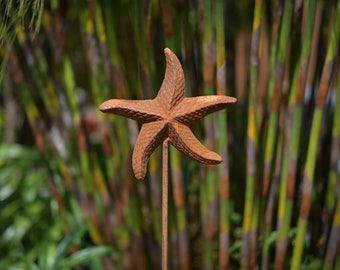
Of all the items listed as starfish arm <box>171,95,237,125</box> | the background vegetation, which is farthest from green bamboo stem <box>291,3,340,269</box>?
starfish arm <box>171,95,237,125</box>

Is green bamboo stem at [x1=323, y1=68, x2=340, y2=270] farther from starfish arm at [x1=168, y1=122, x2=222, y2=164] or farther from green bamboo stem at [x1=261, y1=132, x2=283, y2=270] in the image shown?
starfish arm at [x1=168, y1=122, x2=222, y2=164]

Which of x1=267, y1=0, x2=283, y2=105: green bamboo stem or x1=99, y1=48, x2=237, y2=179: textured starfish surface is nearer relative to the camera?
x1=99, y1=48, x2=237, y2=179: textured starfish surface

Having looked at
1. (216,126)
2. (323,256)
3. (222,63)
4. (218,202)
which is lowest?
(323,256)

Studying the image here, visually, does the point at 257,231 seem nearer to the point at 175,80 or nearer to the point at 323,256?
the point at 323,256

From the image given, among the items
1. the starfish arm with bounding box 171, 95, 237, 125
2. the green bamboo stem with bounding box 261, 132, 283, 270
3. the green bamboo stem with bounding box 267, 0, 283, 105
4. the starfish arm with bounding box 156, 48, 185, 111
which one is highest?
the green bamboo stem with bounding box 267, 0, 283, 105

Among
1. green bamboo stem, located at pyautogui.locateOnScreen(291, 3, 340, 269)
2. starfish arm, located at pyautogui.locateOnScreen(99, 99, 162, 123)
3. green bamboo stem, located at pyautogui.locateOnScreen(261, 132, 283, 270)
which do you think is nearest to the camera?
starfish arm, located at pyautogui.locateOnScreen(99, 99, 162, 123)

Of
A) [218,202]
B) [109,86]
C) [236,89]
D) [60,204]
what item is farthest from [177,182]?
[236,89]

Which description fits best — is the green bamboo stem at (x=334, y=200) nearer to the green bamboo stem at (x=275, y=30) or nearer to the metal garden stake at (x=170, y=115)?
the green bamboo stem at (x=275, y=30)
